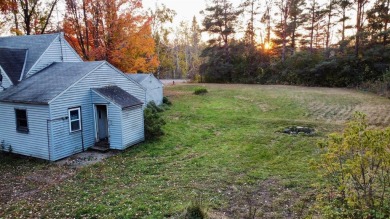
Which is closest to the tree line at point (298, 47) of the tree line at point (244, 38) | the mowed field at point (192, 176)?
the tree line at point (244, 38)

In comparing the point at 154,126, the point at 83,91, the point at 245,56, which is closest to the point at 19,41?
the point at 83,91

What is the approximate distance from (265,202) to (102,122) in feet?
30.9

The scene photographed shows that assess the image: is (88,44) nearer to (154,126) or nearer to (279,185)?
(154,126)

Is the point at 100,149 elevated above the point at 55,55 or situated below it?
below

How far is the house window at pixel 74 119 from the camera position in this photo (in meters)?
12.2

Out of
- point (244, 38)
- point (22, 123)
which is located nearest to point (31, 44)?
point (22, 123)

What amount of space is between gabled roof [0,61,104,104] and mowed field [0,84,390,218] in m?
2.71

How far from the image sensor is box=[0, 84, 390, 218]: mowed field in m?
7.50

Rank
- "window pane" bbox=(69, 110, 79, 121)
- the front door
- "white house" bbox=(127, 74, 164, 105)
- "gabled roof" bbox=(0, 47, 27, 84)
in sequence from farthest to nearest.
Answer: "white house" bbox=(127, 74, 164, 105) < "gabled roof" bbox=(0, 47, 27, 84) < the front door < "window pane" bbox=(69, 110, 79, 121)

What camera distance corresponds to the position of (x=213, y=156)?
1159 centimetres

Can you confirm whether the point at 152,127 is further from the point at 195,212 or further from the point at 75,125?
the point at 195,212

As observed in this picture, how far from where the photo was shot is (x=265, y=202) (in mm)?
7684

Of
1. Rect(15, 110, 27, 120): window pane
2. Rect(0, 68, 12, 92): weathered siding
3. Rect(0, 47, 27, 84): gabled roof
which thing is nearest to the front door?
Rect(15, 110, 27, 120): window pane

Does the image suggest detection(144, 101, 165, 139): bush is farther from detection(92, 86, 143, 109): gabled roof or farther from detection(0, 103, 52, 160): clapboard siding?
detection(0, 103, 52, 160): clapboard siding
